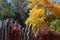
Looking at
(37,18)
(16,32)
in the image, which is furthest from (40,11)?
(16,32)

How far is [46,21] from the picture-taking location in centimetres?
2348

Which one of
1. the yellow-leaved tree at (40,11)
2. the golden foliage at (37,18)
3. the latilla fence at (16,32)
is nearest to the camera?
the latilla fence at (16,32)

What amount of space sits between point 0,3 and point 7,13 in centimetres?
310

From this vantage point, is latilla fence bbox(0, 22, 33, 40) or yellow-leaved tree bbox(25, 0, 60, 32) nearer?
latilla fence bbox(0, 22, 33, 40)

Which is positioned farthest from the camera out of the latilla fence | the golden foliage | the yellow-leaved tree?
the yellow-leaved tree

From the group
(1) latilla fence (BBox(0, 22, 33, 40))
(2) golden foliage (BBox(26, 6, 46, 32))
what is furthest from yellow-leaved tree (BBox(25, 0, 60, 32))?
(1) latilla fence (BBox(0, 22, 33, 40))

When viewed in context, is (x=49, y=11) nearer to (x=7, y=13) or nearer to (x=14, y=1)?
(x=7, y=13)

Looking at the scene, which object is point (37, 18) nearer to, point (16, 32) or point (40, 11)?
point (40, 11)

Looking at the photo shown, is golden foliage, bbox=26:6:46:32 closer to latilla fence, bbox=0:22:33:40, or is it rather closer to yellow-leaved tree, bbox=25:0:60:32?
yellow-leaved tree, bbox=25:0:60:32

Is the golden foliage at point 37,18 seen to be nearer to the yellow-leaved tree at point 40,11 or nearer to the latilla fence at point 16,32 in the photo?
the yellow-leaved tree at point 40,11

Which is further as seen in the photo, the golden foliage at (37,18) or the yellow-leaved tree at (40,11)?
the yellow-leaved tree at (40,11)

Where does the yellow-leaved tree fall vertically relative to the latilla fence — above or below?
below

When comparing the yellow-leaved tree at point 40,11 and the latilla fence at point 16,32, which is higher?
the latilla fence at point 16,32

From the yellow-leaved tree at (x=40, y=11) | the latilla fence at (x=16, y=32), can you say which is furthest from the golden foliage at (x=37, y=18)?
the latilla fence at (x=16, y=32)
